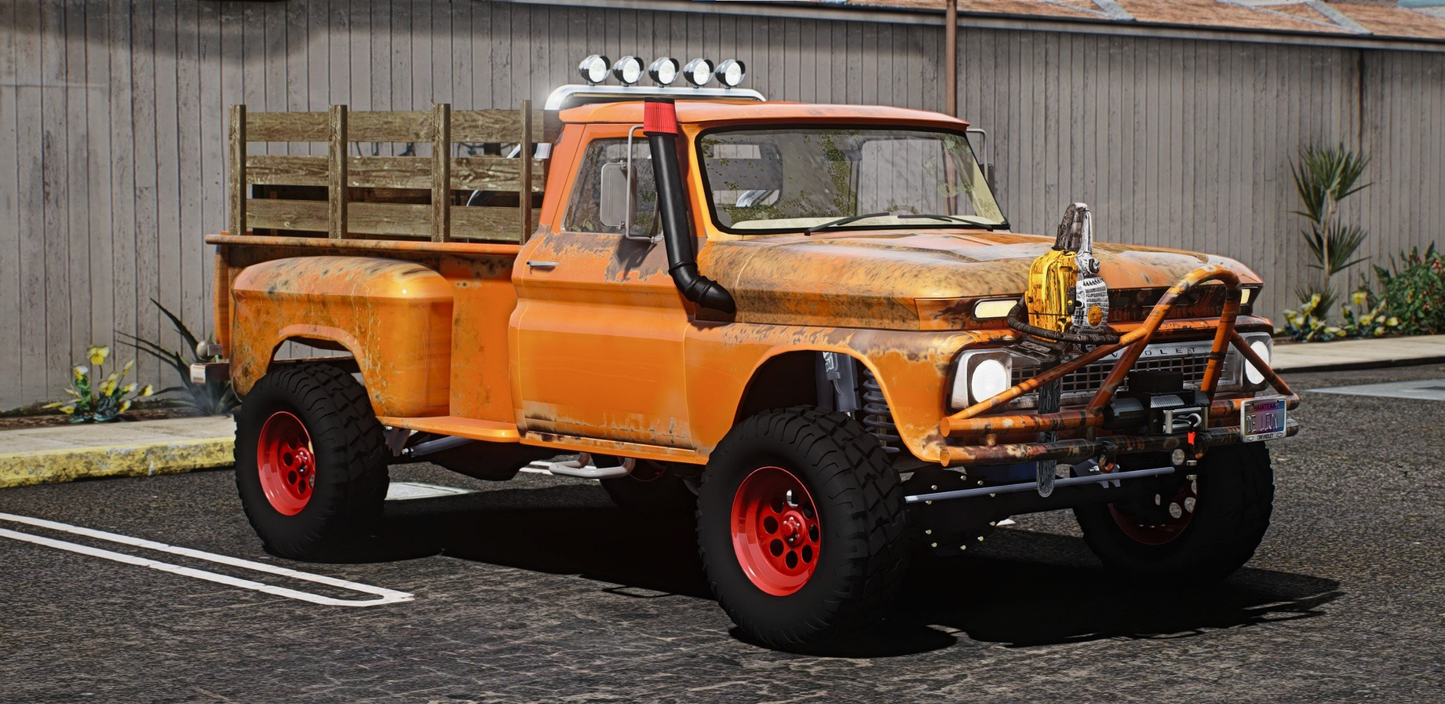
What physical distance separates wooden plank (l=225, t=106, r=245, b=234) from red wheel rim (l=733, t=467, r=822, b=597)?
3.88 m

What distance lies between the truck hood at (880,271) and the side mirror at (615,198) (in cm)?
36

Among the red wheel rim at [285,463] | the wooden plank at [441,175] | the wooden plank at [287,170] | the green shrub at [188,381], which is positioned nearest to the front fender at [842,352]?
the wooden plank at [441,175]

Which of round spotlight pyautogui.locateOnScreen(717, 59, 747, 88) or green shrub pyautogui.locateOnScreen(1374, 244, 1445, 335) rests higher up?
round spotlight pyautogui.locateOnScreen(717, 59, 747, 88)

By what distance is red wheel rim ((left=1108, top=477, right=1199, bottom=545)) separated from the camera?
26.1 ft

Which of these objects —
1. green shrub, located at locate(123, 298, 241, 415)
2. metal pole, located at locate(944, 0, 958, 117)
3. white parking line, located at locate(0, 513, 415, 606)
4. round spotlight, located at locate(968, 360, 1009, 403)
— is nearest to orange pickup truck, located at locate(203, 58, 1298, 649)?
round spotlight, located at locate(968, 360, 1009, 403)

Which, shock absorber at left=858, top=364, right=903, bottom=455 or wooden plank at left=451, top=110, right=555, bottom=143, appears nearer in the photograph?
shock absorber at left=858, top=364, right=903, bottom=455

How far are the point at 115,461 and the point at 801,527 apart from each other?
610 cm

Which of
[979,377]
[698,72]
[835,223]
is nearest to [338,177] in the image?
[698,72]

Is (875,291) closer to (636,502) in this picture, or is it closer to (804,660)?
(804,660)

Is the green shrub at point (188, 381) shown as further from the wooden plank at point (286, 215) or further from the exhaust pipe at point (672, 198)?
the exhaust pipe at point (672, 198)

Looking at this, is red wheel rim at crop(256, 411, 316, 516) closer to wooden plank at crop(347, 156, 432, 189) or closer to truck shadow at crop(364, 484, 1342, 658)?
truck shadow at crop(364, 484, 1342, 658)

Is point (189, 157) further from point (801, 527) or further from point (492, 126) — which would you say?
point (801, 527)

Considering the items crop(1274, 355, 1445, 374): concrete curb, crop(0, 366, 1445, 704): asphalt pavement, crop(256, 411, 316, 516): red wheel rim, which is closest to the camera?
crop(0, 366, 1445, 704): asphalt pavement

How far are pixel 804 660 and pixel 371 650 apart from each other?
1533mm
